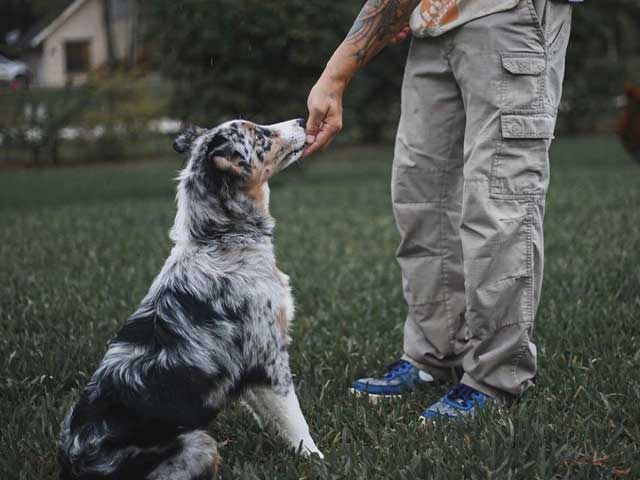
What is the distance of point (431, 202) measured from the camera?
12.2 feet

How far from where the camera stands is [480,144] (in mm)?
3260

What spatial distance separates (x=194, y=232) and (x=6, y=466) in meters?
1.28

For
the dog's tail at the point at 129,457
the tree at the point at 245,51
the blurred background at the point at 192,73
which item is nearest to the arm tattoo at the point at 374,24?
the dog's tail at the point at 129,457

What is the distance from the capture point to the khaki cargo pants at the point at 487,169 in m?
3.17

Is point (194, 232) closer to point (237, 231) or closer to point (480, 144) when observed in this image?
point (237, 231)

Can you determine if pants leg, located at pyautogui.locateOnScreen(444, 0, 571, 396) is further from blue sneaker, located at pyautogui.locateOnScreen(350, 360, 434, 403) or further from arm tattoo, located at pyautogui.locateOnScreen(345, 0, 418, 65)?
blue sneaker, located at pyautogui.locateOnScreen(350, 360, 434, 403)

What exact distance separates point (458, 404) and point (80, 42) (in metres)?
18.7

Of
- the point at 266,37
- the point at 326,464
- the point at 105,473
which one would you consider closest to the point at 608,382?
the point at 326,464

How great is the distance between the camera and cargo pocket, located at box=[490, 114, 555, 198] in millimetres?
3172

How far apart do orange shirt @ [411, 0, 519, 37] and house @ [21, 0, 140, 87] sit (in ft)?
49.1

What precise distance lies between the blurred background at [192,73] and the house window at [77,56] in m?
0.03

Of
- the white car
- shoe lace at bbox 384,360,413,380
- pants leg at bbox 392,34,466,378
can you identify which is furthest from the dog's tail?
the white car

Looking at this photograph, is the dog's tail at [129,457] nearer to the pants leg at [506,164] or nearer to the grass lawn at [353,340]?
the grass lawn at [353,340]

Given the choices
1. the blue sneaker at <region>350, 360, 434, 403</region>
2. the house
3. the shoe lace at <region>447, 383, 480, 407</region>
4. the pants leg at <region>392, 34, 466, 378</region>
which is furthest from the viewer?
the house
